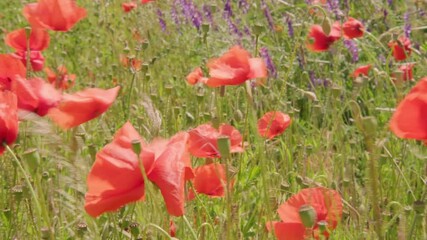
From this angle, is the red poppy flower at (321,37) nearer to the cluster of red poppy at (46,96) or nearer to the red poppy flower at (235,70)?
the cluster of red poppy at (46,96)

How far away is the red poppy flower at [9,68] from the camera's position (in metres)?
1.81

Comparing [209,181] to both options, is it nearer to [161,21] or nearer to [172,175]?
[172,175]

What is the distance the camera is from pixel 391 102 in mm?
3014

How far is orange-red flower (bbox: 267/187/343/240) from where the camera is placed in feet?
4.29

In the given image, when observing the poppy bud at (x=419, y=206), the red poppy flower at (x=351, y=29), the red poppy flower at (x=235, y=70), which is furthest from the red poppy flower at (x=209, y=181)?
the red poppy flower at (x=351, y=29)

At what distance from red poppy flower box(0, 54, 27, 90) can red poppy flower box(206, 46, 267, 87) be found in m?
0.47

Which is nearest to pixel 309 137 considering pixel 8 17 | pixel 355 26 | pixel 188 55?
pixel 355 26

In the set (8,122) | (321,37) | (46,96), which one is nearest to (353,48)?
(321,37)

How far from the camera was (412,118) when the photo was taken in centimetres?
105

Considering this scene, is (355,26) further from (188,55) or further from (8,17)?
(8,17)

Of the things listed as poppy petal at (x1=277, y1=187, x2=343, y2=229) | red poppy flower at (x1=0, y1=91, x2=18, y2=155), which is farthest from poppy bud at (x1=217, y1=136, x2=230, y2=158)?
red poppy flower at (x1=0, y1=91, x2=18, y2=155)

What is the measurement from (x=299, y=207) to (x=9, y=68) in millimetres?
849

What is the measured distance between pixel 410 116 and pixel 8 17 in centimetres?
464

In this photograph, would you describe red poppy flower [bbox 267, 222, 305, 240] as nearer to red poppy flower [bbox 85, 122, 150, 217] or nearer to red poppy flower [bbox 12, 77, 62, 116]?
red poppy flower [bbox 85, 122, 150, 217]
